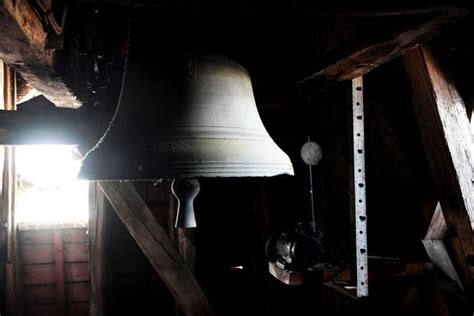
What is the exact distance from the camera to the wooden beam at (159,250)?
125 inches

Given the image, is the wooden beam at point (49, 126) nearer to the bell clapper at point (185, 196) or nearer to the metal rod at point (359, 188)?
the bell clapper at point (185, 196)

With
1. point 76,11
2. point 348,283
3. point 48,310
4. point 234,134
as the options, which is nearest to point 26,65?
point 76,11

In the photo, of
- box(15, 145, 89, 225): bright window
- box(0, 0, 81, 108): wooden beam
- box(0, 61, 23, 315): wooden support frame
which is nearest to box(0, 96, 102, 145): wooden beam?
box(0, 0, 81, 108): wooden beam

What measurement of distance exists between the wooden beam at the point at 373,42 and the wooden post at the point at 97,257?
9.93ft

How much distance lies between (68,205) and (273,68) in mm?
4411

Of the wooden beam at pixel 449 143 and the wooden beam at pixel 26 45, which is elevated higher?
the wooden beam at pixel 26 45

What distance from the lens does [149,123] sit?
4.88 ft

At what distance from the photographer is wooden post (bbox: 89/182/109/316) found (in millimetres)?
4215

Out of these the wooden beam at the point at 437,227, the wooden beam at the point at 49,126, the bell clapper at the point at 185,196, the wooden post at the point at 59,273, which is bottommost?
the wooden post at the point at 59,273

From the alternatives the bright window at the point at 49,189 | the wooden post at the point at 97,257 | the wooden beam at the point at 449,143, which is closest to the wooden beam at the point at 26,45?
the wooden beam at the point at 449,143

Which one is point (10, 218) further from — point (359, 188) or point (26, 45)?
point (359, 188)

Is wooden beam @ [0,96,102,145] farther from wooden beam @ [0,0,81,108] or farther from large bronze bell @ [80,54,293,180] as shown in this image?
large bronze bell @ [80,54,293,180]

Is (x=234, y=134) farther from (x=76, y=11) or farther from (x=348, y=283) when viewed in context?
(x=348, y=283)

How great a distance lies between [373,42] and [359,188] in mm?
718
